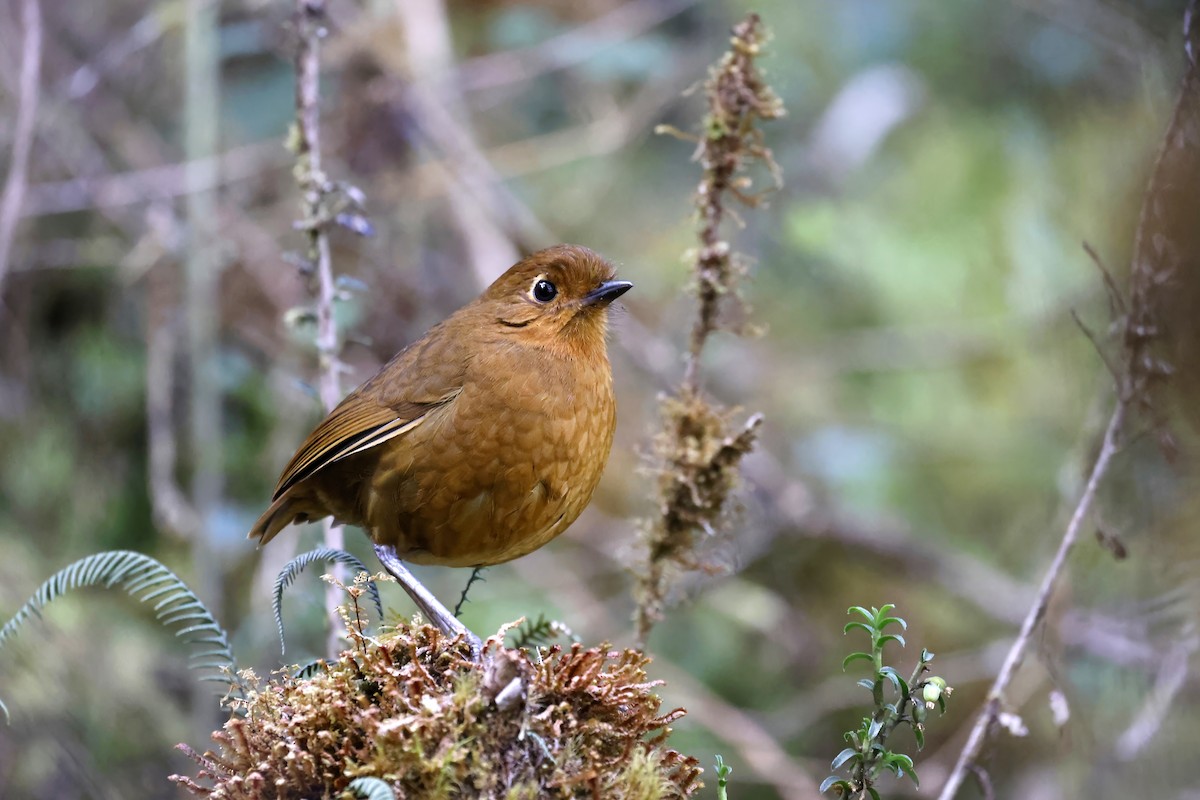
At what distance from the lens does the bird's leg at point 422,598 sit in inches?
112

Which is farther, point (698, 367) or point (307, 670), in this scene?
point (698, 367)

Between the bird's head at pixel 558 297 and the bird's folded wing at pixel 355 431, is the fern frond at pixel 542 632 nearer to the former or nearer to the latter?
the bird's folded wing at pixel 355 431

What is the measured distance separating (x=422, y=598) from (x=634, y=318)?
365 centimetres

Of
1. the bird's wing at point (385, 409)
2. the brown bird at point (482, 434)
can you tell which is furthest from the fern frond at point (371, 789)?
the bird's wing at point (385, 409)

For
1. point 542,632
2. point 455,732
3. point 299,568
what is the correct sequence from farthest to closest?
point 542,632 → point 299,568 → point 455,732

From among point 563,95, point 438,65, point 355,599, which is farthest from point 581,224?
point 355,599

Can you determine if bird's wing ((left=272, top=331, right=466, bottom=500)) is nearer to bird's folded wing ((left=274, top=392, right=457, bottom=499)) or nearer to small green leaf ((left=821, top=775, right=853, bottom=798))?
bird's folded wing ((left=274, top=392, right=457, bottom=499))

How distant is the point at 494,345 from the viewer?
343cm

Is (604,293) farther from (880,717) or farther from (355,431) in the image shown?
(880,717)

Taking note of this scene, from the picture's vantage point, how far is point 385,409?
11.2ft

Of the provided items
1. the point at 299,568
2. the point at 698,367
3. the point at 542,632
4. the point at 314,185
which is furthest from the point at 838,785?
the point at 314,185

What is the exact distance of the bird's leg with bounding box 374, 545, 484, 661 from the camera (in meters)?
2.84

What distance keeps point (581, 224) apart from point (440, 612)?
4623 millimetres

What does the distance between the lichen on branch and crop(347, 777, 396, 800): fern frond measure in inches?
56.4
